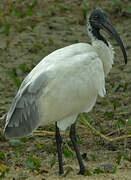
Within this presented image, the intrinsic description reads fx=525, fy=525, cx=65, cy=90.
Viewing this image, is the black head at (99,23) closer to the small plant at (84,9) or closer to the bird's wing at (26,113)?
the bird's wing at (26,113)

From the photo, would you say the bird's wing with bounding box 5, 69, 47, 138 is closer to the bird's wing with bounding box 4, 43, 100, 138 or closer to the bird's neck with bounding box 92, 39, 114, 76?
the bird's wing with bounding box 4, 43, 100, 138

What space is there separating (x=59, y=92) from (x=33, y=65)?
276cm

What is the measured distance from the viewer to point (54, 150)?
18.0ft

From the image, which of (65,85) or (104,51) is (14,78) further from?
(65,85)

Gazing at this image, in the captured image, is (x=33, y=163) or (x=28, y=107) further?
(x=33, y=163)

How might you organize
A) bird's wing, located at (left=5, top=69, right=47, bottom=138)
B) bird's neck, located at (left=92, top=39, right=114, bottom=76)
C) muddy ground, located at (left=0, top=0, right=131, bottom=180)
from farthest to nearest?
bird's neck, located at (left=92, top=39, right=114, bottom=76)
muddy ground, located at (left=0, top=0, right=131, bottom=180)
bird's wing, located at (left=5, top=69, right=47, bottom=138)

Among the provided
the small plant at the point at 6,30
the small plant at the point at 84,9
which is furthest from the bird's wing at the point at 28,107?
the small plant at the point at 84,9

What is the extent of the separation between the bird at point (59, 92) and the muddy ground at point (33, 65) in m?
0.32

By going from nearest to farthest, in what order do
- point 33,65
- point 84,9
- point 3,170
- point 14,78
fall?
point 3,170 → point 14,78 → point 33,65 → point 84,9

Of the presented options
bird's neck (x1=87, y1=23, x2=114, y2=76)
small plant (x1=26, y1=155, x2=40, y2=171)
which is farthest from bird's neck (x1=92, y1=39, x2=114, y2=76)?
small plant (x1=26, y1=155, x2=40, y2=171)

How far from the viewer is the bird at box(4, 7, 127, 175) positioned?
4.62m

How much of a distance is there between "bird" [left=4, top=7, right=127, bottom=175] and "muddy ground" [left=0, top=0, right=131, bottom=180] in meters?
0.32

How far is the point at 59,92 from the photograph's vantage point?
465cm

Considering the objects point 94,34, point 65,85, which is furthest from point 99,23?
point 65,85
